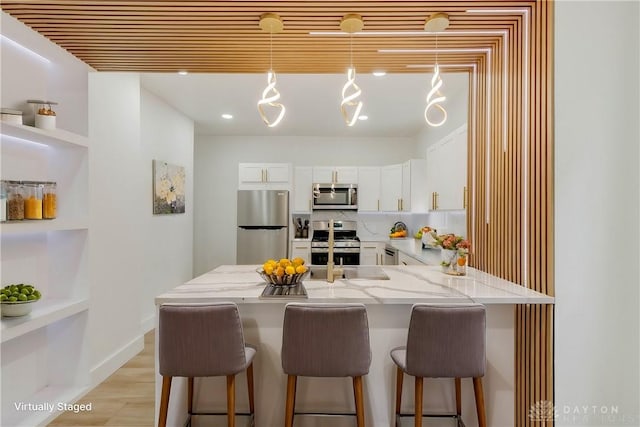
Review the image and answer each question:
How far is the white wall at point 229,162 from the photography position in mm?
6352

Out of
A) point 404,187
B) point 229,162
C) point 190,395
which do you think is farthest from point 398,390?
point 229,162

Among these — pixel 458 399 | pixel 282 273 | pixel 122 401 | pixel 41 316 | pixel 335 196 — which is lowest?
pixel 122 401

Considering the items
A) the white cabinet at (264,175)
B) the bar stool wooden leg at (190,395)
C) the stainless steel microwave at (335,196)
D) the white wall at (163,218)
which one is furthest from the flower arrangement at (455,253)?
the white cabinet at (264,175)

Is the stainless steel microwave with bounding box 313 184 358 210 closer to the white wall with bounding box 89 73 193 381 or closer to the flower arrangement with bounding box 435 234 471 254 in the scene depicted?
the white wall with bounding box 89 73 193 381

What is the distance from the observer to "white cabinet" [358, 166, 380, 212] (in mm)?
6043

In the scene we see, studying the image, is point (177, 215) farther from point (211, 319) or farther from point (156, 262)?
point (211, 319)

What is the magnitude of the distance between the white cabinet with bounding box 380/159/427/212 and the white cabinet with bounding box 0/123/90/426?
4.04 metres

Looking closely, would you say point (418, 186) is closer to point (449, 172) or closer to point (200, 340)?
point (449, 172)

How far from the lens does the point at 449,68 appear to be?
288cm

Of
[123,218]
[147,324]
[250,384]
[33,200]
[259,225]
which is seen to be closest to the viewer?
[250,384]

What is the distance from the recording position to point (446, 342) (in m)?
1.79

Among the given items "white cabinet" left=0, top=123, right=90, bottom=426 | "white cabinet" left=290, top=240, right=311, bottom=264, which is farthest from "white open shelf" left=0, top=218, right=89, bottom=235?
"white cabinet" left=290, top=240, right=311, bottom=264

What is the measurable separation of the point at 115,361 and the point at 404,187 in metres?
4.33
